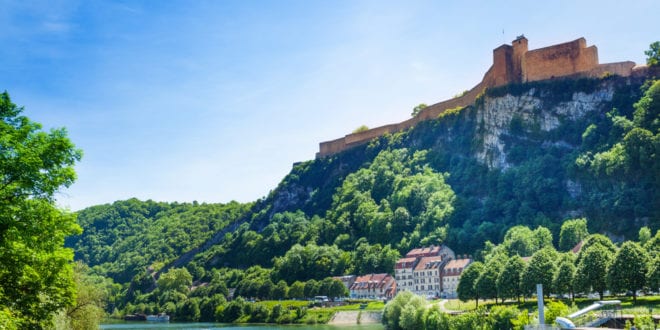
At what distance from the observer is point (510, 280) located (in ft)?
189

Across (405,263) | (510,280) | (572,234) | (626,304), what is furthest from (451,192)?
(626,304)

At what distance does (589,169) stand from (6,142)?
261 feet

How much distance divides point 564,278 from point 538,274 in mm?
2750

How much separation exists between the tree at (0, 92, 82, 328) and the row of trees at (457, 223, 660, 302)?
4193 cm

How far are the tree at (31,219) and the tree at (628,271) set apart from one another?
4158cm

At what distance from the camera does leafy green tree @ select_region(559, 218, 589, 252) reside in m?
74.2

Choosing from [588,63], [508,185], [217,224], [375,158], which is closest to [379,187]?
[375,158]

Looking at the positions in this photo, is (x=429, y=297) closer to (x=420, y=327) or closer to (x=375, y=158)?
(x=420, y=327)

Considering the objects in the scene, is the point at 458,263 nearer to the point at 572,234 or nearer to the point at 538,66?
the point at 572,234

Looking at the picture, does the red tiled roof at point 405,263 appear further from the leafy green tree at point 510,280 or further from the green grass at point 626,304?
the leafy green tree at point 510,280

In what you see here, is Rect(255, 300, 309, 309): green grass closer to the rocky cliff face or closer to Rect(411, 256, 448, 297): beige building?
Rect(411, 256, 448, 297): beige building

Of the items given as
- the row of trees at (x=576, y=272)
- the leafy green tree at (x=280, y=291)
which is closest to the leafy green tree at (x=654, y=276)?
the row of trees at (x=576, y=272)

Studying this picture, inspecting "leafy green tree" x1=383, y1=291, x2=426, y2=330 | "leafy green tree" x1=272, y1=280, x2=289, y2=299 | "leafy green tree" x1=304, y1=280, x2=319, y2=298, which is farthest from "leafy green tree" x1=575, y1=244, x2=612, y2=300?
"leafy green tree" x1=272, y1=280, x2=289, y2=299

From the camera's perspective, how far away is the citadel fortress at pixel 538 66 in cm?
9606
